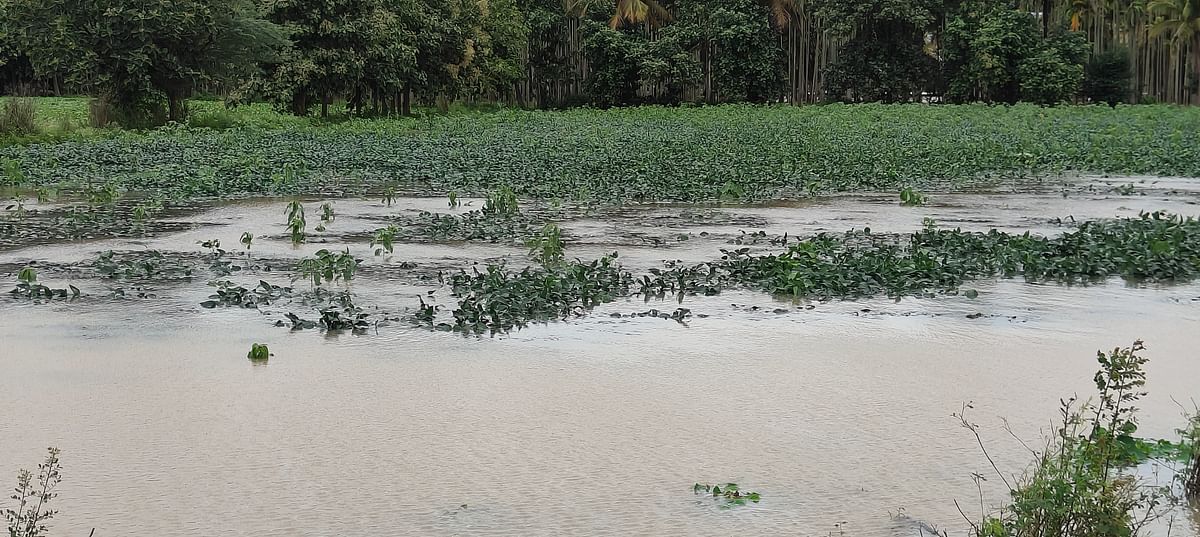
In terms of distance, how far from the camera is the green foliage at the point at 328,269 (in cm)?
939

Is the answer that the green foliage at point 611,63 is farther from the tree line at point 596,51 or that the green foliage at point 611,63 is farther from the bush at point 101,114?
the bush at point 101,114

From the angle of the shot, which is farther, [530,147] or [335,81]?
[335,81]

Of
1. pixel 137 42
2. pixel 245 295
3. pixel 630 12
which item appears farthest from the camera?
pixel 630 12

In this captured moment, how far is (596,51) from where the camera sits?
162 feet

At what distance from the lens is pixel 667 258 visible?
10758 mm

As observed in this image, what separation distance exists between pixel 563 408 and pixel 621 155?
15833 millimetres

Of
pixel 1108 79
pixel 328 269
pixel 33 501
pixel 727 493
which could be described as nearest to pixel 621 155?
pixel 328 269

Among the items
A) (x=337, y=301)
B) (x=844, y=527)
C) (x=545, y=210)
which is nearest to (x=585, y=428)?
(x=844, y=527)

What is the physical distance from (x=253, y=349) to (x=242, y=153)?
16.6 meters

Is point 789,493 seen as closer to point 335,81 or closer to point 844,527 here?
point 844,527

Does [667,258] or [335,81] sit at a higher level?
[335,81]

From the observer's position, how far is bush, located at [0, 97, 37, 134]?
25.9 metres

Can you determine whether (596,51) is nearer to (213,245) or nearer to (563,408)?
(213,245)

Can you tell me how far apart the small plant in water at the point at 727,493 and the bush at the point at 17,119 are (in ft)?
79.3
